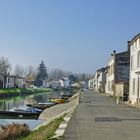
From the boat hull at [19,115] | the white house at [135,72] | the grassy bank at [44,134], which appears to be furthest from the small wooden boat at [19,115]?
the grassy bank at [44,134]

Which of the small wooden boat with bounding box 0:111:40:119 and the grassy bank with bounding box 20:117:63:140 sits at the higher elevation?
the grassy bank with bounding box 20:117:63:140

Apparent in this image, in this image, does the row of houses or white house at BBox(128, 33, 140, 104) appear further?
the row of houses

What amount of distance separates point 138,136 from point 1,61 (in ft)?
478

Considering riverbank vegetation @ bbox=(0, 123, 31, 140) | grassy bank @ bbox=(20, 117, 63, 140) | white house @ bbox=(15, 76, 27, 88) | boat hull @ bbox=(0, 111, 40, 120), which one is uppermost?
white house @ bbox=(15, 76, 27, 88)

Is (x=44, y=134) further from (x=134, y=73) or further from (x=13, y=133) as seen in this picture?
(x=134, y=73)

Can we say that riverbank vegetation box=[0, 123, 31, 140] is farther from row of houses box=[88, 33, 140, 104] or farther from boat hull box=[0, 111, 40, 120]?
row of houses box=[88, 33, 140, 104]

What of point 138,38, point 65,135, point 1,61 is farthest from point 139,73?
point 1,61

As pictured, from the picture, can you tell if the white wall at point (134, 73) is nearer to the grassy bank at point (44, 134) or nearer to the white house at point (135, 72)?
the white house at point (135, 72)

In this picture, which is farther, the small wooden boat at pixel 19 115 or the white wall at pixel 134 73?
the white wall at pixel 134 73

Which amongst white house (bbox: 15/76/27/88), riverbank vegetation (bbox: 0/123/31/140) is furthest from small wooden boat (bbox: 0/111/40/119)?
white house (bbox: 15/76/27/88)

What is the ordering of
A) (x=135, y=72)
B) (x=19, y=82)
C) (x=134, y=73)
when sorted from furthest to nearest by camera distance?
(x=19, y=82) < (x=134, y=73) < (x=135, y=72)

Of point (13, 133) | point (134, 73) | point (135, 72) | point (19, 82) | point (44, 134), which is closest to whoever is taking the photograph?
point (44, 134)

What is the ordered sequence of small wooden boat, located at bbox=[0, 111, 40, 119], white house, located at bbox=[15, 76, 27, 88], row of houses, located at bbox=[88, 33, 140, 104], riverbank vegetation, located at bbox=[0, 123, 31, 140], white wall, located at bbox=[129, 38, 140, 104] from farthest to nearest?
white house, located at bbox=[15, 76, 27, 88], white wall, located at bbox=[129, 38, 140, 104], row of houses, located at bbox=[88, 33, 140, 104], small wooden boat, located at bbox=[0, 111, 40, 119], riverbank vegetation, located at bbox=[0, 123, 31, 140]

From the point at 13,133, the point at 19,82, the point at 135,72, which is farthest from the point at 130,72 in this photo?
the point at 19,82
